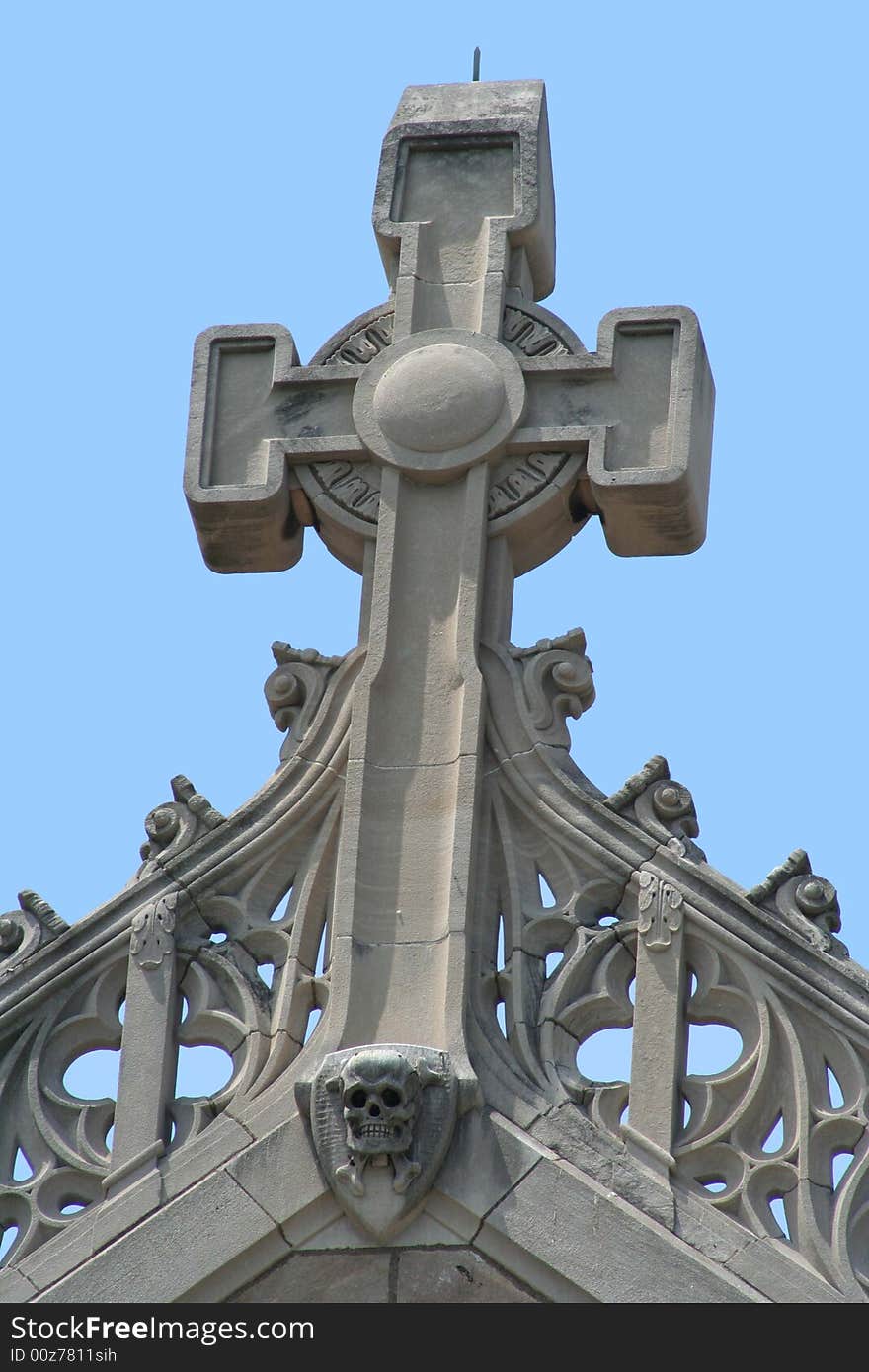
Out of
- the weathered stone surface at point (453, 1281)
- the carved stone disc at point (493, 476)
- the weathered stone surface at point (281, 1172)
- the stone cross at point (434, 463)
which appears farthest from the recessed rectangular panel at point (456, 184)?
the weathered stone surface at point (453, 1281)

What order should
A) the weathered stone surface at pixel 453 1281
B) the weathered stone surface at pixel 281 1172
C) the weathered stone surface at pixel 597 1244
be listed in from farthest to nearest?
the weathered stone surface at pixel 281 1172 → the weathered stone surface at pixel 453 1281 → the weathered stone surface at pixel 597 1244

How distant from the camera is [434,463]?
19422mm

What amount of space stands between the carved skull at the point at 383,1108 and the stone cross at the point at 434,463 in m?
0.35

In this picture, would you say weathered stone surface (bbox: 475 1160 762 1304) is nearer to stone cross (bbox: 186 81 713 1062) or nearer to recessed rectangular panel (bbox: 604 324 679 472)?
stone cross (bbox: 186 81 713 1062)

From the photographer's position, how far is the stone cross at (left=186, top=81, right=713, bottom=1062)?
732 inches

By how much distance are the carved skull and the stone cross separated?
350mm

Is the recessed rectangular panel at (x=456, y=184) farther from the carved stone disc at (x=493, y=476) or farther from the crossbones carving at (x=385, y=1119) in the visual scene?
the crossbones carving at (x=385, y=1119)

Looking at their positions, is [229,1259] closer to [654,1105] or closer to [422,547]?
[654,1105]

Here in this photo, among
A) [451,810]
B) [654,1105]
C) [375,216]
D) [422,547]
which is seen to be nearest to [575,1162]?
[654,1105]

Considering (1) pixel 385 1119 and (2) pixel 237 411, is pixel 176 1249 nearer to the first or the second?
(1) pixel 385 1119

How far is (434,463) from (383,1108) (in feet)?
10.1

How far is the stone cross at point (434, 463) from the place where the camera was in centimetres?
1859

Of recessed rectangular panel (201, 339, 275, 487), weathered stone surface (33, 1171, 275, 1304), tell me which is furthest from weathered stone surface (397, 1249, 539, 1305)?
recessed rectangular panel (201, 339, 275, 487)

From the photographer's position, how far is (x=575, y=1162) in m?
17.9
